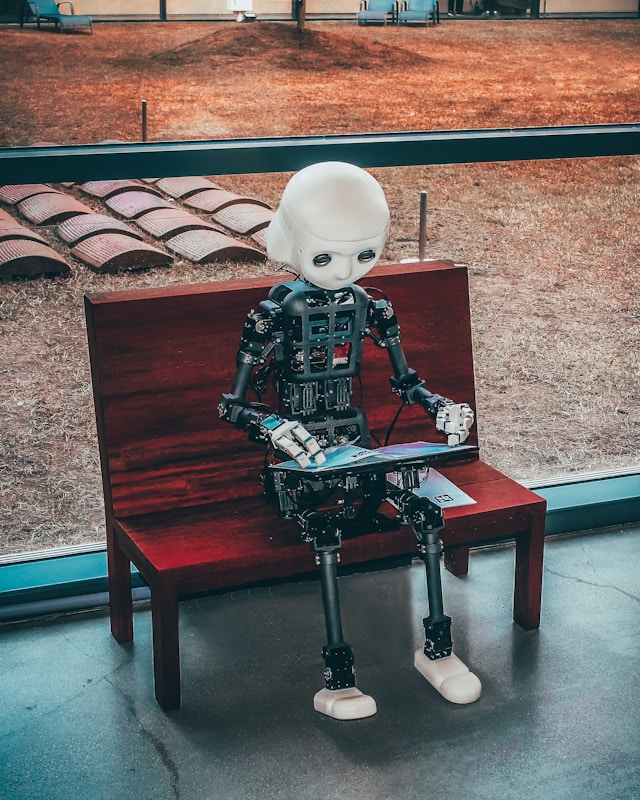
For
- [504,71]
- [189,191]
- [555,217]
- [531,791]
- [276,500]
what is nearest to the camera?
[531,791]

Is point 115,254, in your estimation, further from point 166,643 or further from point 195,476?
point 166,643

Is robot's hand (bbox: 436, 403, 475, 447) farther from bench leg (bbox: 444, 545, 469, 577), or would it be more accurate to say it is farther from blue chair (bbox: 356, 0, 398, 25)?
blue chair (bbox: 356, 0, 398, 25)

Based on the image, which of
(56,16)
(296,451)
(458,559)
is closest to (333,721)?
(296,451)

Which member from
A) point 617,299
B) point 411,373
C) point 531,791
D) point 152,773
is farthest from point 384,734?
point 617,299

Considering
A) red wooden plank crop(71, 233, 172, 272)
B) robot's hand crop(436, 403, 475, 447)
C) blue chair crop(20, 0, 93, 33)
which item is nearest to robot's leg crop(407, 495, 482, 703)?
robot's hand crop(436, 403, 475, 447)

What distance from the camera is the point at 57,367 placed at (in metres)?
2.62

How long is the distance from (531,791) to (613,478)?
131cm

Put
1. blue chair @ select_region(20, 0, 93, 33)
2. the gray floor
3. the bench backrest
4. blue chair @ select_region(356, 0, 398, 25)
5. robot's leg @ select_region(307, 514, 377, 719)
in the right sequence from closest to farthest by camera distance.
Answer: the gray floor, robot's leg @ select_region(307, 514, 377, 719), the bench backrest, blue chair @ select_region(20, 0, 93, 33), blue chair @ select_region(356, 0, 398, 25)

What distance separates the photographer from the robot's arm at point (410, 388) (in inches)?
88.5

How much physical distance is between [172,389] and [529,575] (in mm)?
940

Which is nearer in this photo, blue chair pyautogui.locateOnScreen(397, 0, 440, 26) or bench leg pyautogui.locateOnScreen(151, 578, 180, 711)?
bench leg pyautogui.locateOnScreen(151, 578, 180, 711)

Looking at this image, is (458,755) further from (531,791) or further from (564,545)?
(564,545)

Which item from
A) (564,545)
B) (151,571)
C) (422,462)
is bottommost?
(564,545)

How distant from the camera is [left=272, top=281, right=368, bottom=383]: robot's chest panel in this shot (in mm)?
2219
